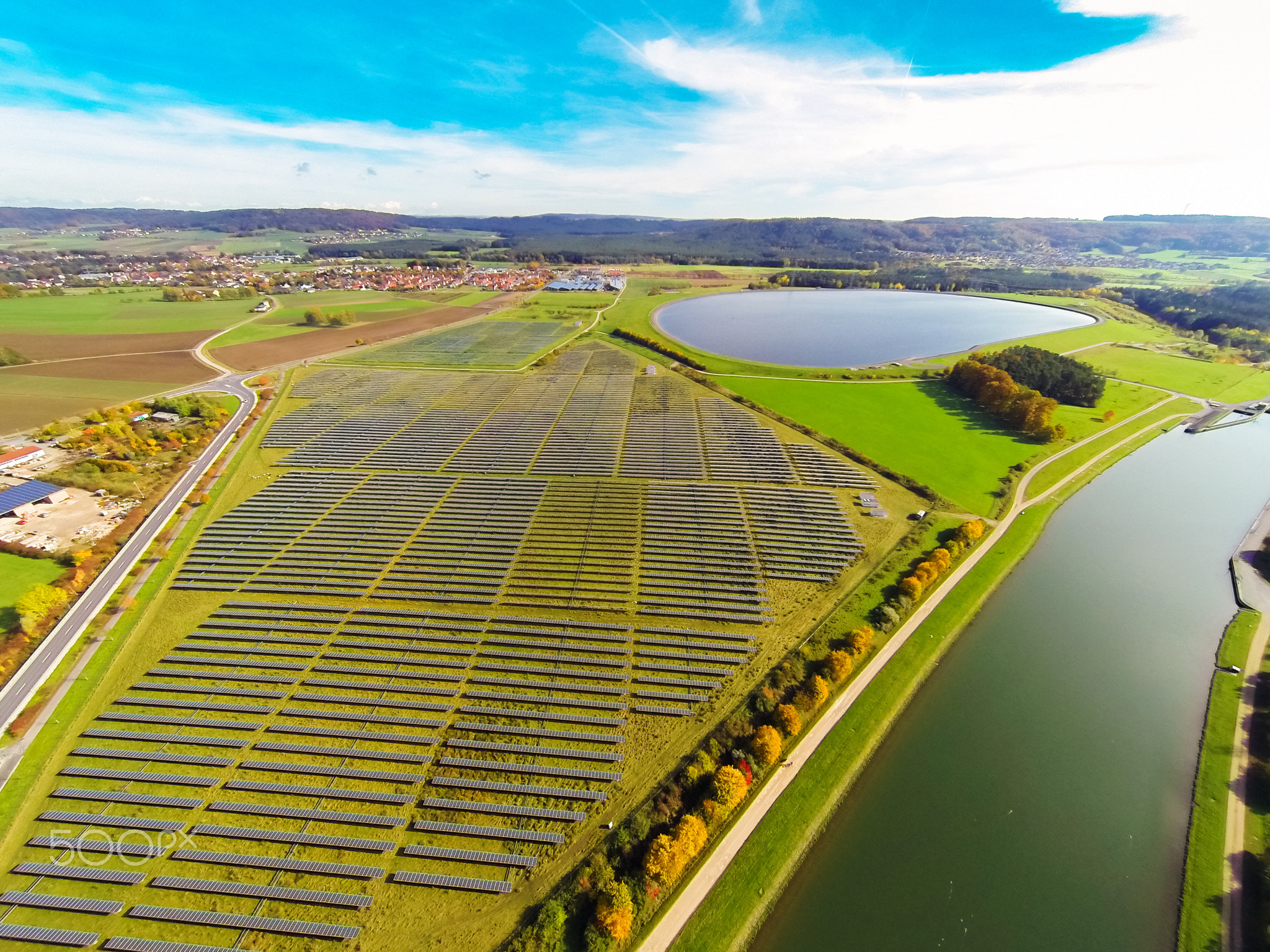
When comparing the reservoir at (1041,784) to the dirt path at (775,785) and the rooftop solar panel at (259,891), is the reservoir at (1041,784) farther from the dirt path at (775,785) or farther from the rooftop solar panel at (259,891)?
the rooftop solar panel at (259,891)

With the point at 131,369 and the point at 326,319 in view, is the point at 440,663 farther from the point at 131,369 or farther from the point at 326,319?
the point at 326,319

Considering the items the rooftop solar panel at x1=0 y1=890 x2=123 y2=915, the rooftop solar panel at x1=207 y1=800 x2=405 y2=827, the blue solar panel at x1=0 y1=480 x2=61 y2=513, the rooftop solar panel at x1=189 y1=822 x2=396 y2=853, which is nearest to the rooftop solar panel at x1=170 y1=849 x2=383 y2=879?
the rooftop solar panel at x1=189 y1=822 x2=396 y2=853

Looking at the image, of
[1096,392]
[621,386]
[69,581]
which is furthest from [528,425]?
[1096,392]

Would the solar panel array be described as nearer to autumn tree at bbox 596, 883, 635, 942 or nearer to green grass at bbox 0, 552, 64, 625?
green grass at bbox 0, 552, 64, 625

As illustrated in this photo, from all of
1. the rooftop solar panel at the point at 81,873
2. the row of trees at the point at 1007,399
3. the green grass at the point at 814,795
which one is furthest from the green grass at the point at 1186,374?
the rooftop solar panel at the point at 81,873

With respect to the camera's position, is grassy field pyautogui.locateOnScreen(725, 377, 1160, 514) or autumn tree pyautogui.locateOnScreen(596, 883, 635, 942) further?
grassy field pyautogui.locateOnScreen(725, 377, 1160, 514)

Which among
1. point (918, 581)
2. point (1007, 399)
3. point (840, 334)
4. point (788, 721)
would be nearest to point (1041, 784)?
point (788, 721)
